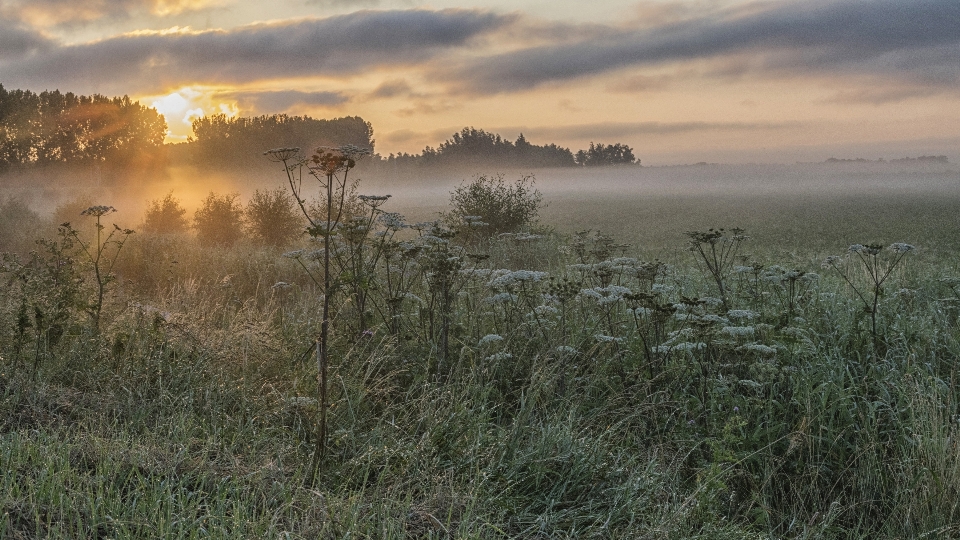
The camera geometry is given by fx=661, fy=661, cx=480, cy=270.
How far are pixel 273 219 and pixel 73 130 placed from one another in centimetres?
4381

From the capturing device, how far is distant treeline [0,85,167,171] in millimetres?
48000

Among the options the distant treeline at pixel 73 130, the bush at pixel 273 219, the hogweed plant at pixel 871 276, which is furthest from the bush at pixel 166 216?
the distant treeline at pixel 73 130

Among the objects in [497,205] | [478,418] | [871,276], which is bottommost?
[478,418]

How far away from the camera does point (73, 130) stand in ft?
170

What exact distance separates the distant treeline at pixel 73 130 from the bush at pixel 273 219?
3972cm

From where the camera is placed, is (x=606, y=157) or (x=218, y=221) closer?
(x=218, y=221)

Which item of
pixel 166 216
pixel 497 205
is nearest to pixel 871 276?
pixel 497 205

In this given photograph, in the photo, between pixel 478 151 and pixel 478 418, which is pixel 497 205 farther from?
pixel 478 151

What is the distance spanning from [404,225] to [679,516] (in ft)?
10.6

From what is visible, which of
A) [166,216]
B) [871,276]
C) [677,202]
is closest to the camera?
[871,276]

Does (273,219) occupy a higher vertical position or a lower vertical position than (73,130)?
lower

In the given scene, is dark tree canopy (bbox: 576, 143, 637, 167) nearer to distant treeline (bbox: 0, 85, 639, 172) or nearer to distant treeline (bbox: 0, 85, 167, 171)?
distant treeline (bbox: 0, 85, 639, 172)

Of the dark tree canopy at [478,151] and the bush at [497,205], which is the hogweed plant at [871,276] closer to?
the bush at [497,205]

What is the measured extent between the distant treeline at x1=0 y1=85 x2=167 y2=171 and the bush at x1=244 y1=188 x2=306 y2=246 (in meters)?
39.7
